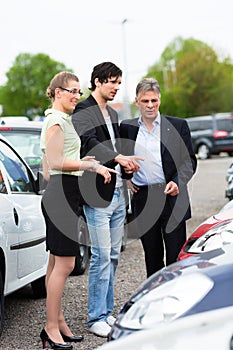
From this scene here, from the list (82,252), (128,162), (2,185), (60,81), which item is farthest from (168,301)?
(82,252)

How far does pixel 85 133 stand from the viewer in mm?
5633

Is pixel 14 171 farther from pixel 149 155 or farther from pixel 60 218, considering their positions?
pixel 60 218

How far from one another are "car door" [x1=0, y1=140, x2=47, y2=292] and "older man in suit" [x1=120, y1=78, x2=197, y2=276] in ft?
2.97

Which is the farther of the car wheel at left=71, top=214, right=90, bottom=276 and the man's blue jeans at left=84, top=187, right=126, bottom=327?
the car wheel at left=71, top=214, right=90, bottom=276

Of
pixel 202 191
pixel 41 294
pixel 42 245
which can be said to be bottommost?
pixel 202 191

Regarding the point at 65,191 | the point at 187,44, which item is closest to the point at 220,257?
the point at 65,191

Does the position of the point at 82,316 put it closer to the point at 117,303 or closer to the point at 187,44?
the point at 117,303

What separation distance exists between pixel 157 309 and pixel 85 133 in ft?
7.14

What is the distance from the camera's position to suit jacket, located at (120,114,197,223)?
19.3 ft

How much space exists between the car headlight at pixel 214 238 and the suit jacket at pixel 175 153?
1.25ft

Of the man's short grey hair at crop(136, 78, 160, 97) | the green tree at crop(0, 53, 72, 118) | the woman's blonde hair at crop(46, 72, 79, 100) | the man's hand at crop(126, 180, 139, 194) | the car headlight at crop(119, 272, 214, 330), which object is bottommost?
the green tree at crop(0, 53, 72, 118)

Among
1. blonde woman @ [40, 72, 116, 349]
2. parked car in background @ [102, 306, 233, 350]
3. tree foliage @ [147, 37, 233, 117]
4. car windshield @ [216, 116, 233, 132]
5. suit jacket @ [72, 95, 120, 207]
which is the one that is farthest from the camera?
tree foliage @ [147, 37, 233, 117]

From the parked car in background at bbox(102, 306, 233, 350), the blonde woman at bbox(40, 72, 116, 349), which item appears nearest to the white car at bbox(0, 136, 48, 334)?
the blonde woman at bbox(40, 72, 116, 349)

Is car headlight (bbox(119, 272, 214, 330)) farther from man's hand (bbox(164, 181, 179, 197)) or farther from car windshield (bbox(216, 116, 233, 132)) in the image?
car windshield (bbox(216, 116, 233, 132))
